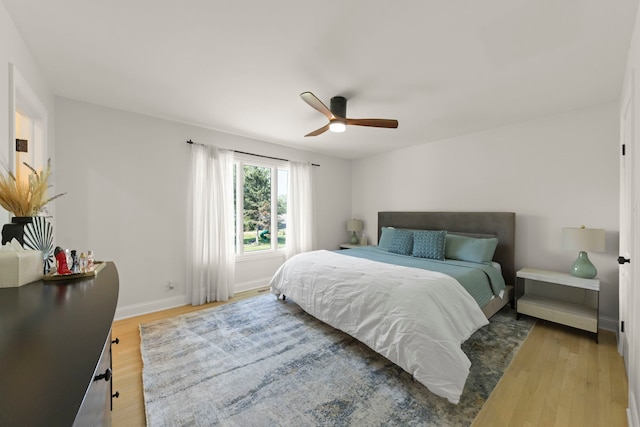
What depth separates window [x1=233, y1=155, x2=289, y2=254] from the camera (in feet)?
13.5

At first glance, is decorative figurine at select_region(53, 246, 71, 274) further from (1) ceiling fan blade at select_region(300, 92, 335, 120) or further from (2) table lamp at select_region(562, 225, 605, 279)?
(2) table lamp at select_region(562, 225, 605, 279)

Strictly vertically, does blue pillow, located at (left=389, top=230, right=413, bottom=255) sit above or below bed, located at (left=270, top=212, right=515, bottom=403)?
above

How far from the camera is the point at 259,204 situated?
439 cm

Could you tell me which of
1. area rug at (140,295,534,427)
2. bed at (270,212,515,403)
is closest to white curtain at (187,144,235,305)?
area rug at (140,295,534,427)

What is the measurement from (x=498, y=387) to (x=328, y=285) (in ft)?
5.01

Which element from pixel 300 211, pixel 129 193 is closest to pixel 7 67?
pixel 129 193

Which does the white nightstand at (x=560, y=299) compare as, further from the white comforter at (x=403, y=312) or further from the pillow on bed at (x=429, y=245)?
the white comforter at (x=403, y=312)

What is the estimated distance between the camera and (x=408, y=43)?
1.84 metres

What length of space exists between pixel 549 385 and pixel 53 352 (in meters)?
2.83

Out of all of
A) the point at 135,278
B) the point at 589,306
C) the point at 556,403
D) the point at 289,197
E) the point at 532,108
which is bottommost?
the point at 556,403

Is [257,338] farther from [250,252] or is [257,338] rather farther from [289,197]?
[289,197]

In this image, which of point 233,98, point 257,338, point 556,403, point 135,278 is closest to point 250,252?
point 135,278

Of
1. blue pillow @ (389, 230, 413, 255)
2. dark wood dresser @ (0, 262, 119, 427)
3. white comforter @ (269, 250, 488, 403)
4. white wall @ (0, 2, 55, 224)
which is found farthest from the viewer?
blue pillow @ (389, 230, 413, 255)

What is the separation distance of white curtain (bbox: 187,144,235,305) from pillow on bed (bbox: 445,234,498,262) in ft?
10.1
